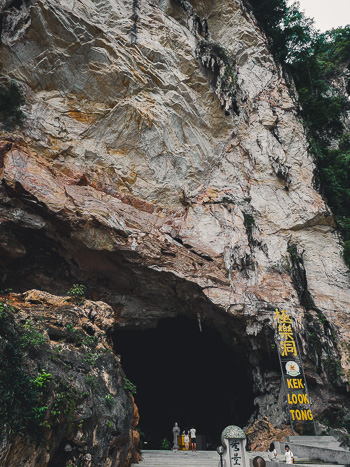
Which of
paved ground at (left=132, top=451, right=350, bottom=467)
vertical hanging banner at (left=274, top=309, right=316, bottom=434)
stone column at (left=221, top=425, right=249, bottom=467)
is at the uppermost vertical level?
vertical hanging banner at (left=274, top=309, right=316, bottom=434)

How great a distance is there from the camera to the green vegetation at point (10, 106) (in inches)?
429

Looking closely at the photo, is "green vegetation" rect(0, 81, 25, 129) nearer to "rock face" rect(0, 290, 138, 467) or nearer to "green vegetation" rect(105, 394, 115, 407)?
"rock face" rect(0, 290, 138, 467)

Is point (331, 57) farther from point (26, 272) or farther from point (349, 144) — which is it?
point (26, 272)

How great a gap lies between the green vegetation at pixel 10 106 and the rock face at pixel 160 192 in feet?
0.93

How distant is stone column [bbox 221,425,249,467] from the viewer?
5.74m

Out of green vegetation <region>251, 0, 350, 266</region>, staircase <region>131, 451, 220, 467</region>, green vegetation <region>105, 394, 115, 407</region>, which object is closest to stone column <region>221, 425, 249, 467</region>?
green vegetation <region>105, 394, 115, 407</region>

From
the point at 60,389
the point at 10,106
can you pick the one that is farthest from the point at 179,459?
the point at 10,106

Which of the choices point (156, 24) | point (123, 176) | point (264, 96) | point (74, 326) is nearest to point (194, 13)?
point (156, 24)

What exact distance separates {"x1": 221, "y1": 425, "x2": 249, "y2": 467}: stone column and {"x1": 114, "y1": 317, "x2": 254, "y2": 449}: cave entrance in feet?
23.0

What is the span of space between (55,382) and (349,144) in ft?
59.7

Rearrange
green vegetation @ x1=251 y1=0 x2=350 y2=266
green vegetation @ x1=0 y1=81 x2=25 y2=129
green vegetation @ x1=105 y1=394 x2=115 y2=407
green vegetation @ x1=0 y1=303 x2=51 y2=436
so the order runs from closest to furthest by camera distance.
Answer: green vegetation @ x1=0 y1=303 x2=51 y2=436
green vegetation @ x1=105 y1=394 x2=115 y2=407
green vegetation @ x1=0 y1=81 x2=25 y2=129
green vegetation @ x1=251 y1=0 x2=350 y2=266

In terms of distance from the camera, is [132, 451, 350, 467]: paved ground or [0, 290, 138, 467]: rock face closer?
[0, 290, 138, 467]: rock face

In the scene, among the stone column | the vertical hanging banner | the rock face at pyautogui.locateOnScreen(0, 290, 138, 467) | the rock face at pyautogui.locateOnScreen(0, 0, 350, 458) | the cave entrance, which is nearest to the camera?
the rock face at pyautogui.locateOnScreen(0, 290, 138, 467)

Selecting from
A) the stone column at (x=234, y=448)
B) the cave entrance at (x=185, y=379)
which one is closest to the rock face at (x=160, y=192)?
the cave entrance at (x=185, y=379)
